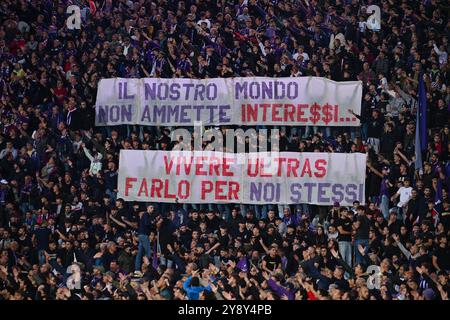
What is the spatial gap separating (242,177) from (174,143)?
5.08 feet

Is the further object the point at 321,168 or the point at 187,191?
the point at 187,191

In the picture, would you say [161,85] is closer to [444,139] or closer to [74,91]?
[74,91]

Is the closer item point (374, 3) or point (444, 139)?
point (444, 139)

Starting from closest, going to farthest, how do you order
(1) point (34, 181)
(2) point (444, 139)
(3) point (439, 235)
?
(3) point (439, 235) → (2) point (444, 139) → (1) point (34, 181)

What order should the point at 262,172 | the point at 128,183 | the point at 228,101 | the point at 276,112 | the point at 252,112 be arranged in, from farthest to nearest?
the point at 228,101 → the point at 252,112 → the point at 276,112 → the point at 128,183 → the point at 262,172

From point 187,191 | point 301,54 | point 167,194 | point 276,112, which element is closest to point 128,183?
point 167,194

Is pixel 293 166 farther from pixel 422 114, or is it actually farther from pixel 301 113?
pixel 422 114

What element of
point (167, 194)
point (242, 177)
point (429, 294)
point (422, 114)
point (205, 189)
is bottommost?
point (429, 294)

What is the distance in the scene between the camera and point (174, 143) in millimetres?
25156

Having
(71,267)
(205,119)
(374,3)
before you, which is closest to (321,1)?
(374,3)

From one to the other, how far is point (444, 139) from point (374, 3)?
3.80 m

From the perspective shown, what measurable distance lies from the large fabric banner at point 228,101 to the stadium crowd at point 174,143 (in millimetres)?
230

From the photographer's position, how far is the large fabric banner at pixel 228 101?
2477 cm

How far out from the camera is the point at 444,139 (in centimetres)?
2347
